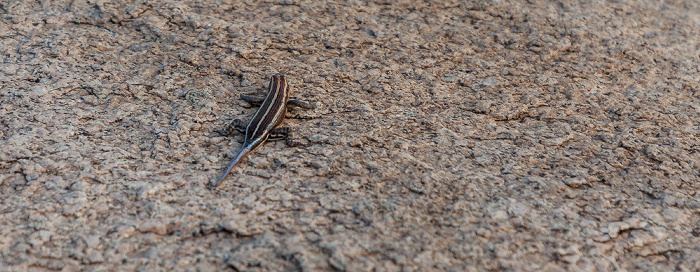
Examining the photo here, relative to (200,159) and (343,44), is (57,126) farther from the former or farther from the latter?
(343,44)

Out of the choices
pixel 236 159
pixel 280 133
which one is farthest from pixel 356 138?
pixel 236 159

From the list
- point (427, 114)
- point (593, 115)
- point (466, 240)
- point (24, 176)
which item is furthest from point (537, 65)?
point (24, 176)

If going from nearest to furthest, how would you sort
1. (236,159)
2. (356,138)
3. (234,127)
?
(236,159) < (356,138) < (234,127)

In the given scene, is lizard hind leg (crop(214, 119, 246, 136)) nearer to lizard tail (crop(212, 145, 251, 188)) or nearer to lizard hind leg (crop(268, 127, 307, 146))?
lizard hind leg (crop(268, 127, 307, 146))

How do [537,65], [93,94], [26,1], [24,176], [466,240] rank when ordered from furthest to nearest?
[26,1] < [537,65] < [93,94] < [24,176] < [466,240]

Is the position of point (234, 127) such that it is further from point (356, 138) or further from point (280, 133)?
point (356, 138)

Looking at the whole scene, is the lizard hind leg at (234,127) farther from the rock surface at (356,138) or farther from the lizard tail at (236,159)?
the lizard tail at (236,159)
